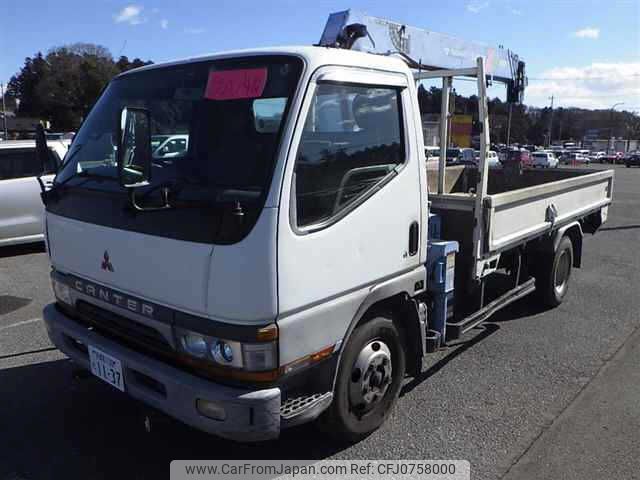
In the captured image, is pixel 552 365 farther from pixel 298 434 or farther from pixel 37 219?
pixel 37 219

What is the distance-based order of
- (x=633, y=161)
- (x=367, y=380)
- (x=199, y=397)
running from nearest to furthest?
(x=199, y=397), (x=367, y=380), (x=633, y=161)

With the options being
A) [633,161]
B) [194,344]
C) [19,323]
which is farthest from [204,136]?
[633,161]

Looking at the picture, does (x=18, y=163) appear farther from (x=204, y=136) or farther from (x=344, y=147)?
(x=344, y=147)

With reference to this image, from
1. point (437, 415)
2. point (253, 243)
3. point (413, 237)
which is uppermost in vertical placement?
point (253, 243)

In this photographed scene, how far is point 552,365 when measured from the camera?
4430 mm

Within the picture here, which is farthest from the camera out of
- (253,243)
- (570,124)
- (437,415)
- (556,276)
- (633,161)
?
(570,124)

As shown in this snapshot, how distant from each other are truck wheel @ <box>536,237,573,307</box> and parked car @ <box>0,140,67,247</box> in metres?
6.76

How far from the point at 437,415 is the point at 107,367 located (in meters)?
2.13

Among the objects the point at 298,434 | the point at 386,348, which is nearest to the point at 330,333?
the point at 386,348

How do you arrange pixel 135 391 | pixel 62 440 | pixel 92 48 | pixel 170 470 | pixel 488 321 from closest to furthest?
pixel 135 391 < pixel 170 470 < pixel 62 440 < pixel 488 321 < pixel 92 48

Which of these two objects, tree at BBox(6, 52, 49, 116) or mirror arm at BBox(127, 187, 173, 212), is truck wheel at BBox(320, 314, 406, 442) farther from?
tree at BBox(6, 52, 49, 116)

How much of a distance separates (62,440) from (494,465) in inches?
101

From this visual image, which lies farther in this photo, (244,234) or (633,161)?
(633,161)

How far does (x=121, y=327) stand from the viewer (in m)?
2.91
